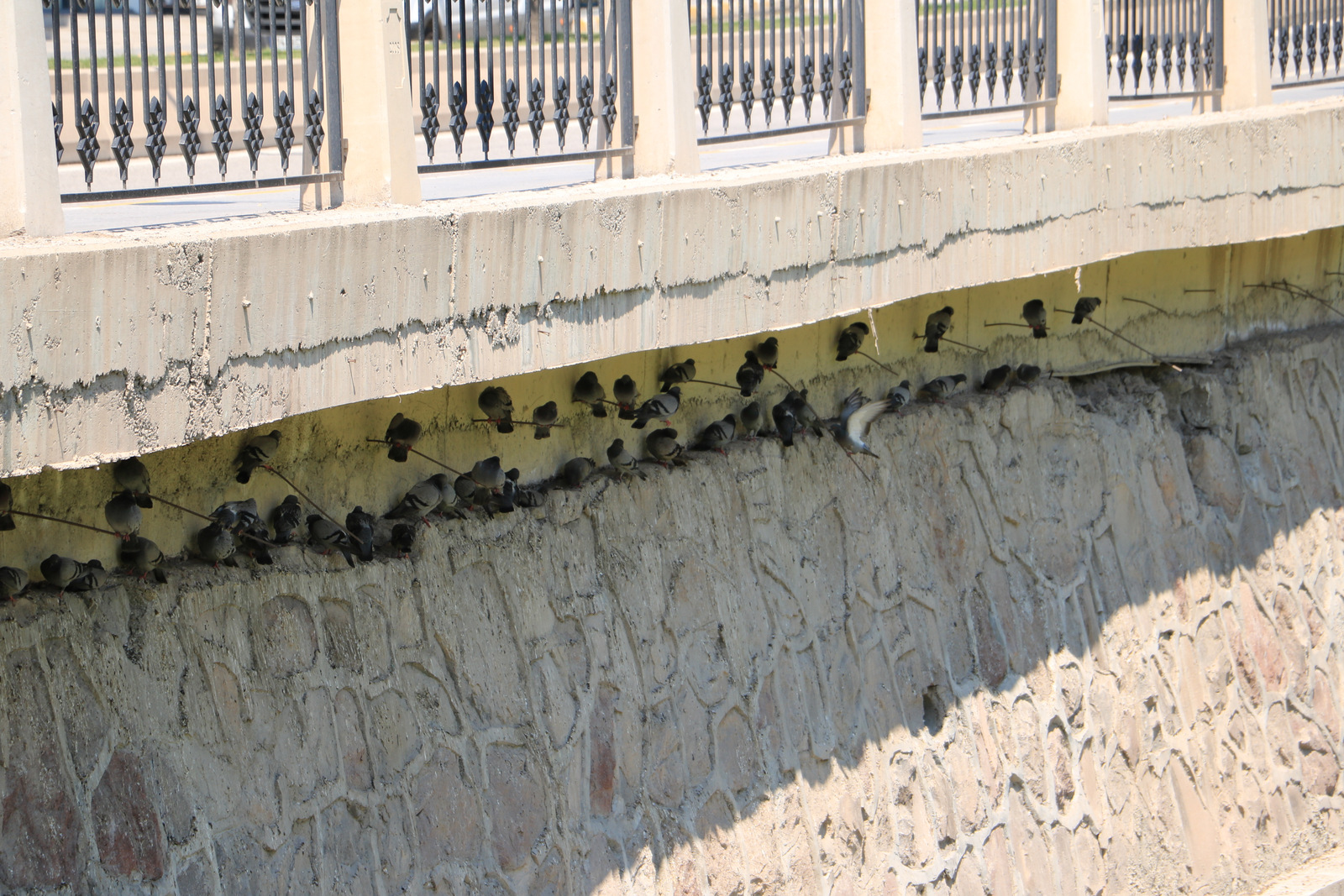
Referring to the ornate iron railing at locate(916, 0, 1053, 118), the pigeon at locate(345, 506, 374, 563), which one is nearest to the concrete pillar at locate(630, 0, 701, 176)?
the ornate iron railing at locate(916, 0, 1053, 118)

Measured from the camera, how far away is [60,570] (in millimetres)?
3328

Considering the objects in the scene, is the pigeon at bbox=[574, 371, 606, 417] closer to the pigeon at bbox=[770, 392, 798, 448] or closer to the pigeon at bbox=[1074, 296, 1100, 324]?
the pigeon at bbox=[770, 392, 798, 448]

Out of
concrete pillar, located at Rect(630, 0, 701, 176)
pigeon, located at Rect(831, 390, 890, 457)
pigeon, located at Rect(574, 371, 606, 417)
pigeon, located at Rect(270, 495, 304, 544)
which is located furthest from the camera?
pigeon, located at Rect(831, 390, 890, 457)

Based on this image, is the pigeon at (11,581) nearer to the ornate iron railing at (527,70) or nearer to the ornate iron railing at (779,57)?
the ornate iron railing at (527,70)

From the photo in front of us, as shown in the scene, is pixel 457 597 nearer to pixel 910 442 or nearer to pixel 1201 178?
pixel 910 442

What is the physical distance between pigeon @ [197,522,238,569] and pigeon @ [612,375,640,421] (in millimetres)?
1490

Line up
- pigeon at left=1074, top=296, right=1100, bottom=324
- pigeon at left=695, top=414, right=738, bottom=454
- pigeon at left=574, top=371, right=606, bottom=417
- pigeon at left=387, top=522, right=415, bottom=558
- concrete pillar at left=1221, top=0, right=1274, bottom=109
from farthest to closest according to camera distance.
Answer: concrete pillar at left=1221, top=0, right=1274, bottom=109 < pigeon at left=1074, top=296, right=1100, bottom=324 < pigeon at left=695, top=414, right=738, bottom=454 < pigeon at left=574, top=371, right=606, bottom=417 < pigeon at left=387, top=522, right=415, bottom=558

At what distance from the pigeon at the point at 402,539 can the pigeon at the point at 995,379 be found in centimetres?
304

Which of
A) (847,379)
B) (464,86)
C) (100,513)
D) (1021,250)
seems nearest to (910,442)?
(847,379)

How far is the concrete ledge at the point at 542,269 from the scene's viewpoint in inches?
111

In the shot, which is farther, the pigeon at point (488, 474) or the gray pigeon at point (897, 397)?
the gray pigeon at point (897, 397)

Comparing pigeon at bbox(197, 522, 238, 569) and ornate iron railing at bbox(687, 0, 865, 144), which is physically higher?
→ ornate iron railing at bbox(687, 0, 865, 144)

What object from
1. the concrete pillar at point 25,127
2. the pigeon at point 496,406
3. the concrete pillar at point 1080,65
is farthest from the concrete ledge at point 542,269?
the pigeon at point 496,406

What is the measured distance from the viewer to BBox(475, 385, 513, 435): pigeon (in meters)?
4.32
